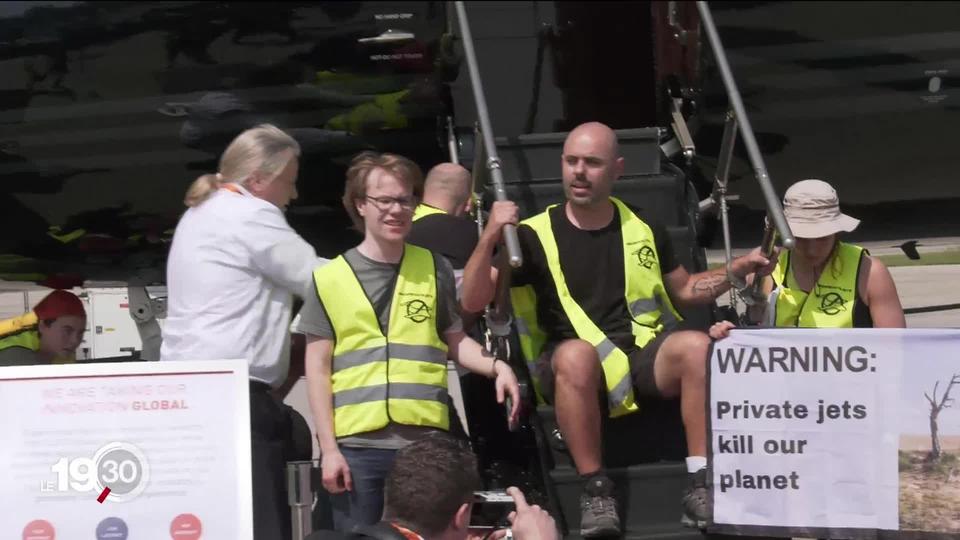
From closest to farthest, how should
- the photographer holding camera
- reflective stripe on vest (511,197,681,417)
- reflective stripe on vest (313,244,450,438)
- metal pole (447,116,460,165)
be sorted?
1. the photographer holding camera
2. reflective stripe on vest (313,244,450,438)
3. reflective stripe on vest (511,197,681,417)
4. metal pole (447,116,460,165)

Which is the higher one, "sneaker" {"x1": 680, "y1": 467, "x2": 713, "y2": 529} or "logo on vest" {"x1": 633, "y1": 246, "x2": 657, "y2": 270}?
"logo on vest" {"x1": 633, "y1": 246, "x2": 657, "y2": 270}

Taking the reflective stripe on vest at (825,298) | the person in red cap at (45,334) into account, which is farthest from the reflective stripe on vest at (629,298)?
the person in red cap at (45,334)

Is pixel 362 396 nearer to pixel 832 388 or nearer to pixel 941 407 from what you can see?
pixel 832 388

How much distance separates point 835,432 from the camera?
4562 mm

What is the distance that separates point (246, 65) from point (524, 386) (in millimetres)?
2518

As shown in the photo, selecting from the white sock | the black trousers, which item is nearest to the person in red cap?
the black trousers

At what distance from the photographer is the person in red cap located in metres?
5.87

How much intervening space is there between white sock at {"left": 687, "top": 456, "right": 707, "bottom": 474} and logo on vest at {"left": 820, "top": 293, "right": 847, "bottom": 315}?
74cm

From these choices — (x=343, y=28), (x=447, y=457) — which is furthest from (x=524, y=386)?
(x=343, y=28)

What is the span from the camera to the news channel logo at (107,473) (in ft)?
14.3

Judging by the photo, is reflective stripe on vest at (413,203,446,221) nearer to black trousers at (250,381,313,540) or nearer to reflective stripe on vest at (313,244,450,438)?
reflective stripe on vest at (313,244,450,438)

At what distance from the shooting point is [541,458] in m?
4.81

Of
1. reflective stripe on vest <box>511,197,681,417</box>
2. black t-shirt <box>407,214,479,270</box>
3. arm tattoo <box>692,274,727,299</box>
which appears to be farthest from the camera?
black t-shirt <box>407,214,479,270</box>

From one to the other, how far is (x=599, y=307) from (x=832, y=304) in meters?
0.81
